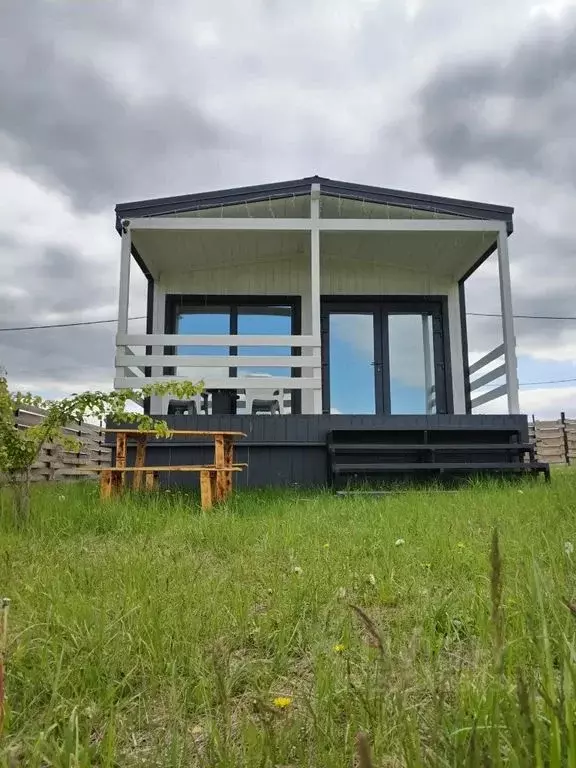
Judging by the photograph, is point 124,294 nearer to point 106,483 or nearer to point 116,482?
point 116,482

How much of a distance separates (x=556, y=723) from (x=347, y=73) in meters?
8.70

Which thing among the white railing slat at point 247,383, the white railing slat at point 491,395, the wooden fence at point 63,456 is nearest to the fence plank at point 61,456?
the wooden fence at point 63,456

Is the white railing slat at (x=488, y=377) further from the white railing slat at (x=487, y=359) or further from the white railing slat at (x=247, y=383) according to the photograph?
the white railing slat at (x=247, y=383)

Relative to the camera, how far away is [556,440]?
18219mm

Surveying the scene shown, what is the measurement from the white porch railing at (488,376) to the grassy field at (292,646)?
4600 millimetres

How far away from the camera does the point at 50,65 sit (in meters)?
7.71

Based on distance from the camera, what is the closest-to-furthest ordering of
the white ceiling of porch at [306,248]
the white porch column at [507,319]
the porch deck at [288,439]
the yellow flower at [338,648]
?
the yellow flower at [338,648] → the porch deck at [288,439] → the white porch column at [507,319] → the white ceiling of porch at [306,248]

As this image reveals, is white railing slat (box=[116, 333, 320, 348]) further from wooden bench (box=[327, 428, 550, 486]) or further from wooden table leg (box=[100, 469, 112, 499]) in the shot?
wooden table leg (box=[100, 469, 112, 499])

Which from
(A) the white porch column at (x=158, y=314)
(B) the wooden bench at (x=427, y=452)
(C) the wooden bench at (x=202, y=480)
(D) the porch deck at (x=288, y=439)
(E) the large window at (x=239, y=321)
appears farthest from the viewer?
(E) the large window at (x=239, y=321)

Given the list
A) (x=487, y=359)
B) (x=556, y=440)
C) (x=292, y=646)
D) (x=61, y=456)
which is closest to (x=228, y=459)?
(x=292, y=646)

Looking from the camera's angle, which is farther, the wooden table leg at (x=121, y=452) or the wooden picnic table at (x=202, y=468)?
the wooden table leg at (x=121, y=452)

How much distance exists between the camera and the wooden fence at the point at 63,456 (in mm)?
8133

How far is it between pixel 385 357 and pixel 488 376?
173 centimetres

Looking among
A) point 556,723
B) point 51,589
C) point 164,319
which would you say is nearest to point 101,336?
point 164,319
